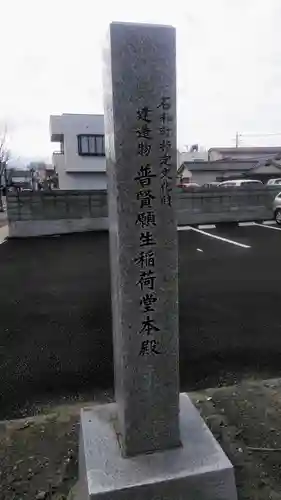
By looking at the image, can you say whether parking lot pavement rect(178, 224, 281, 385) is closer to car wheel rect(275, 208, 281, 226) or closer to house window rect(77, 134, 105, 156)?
car wheel rect(275, 208, 281, 226)

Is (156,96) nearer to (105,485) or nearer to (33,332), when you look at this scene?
(105,485)

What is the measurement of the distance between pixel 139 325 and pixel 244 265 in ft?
21.2

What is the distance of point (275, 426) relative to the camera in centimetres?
279

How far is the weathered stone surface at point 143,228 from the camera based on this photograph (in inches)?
73.3

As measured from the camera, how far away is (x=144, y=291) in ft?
6.69

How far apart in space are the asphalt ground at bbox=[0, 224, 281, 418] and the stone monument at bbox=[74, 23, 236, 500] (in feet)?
4.43

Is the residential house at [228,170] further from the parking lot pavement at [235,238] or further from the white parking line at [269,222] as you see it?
the parking lot pavement at [235,238]

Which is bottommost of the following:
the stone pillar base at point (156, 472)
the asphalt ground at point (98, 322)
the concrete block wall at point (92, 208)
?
the asphalt ground at point (98, 322)

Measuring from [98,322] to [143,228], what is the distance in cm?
330

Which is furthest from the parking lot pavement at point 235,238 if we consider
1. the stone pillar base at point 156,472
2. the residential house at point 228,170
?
the residential house at point 228,170

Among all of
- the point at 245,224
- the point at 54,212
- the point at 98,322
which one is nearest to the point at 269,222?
the point at 245,224

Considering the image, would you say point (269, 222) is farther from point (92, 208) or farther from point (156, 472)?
point (156, 472)

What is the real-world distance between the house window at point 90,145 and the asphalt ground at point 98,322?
23768 mm

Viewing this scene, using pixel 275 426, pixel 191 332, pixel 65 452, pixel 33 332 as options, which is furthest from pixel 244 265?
pixel 65 452
